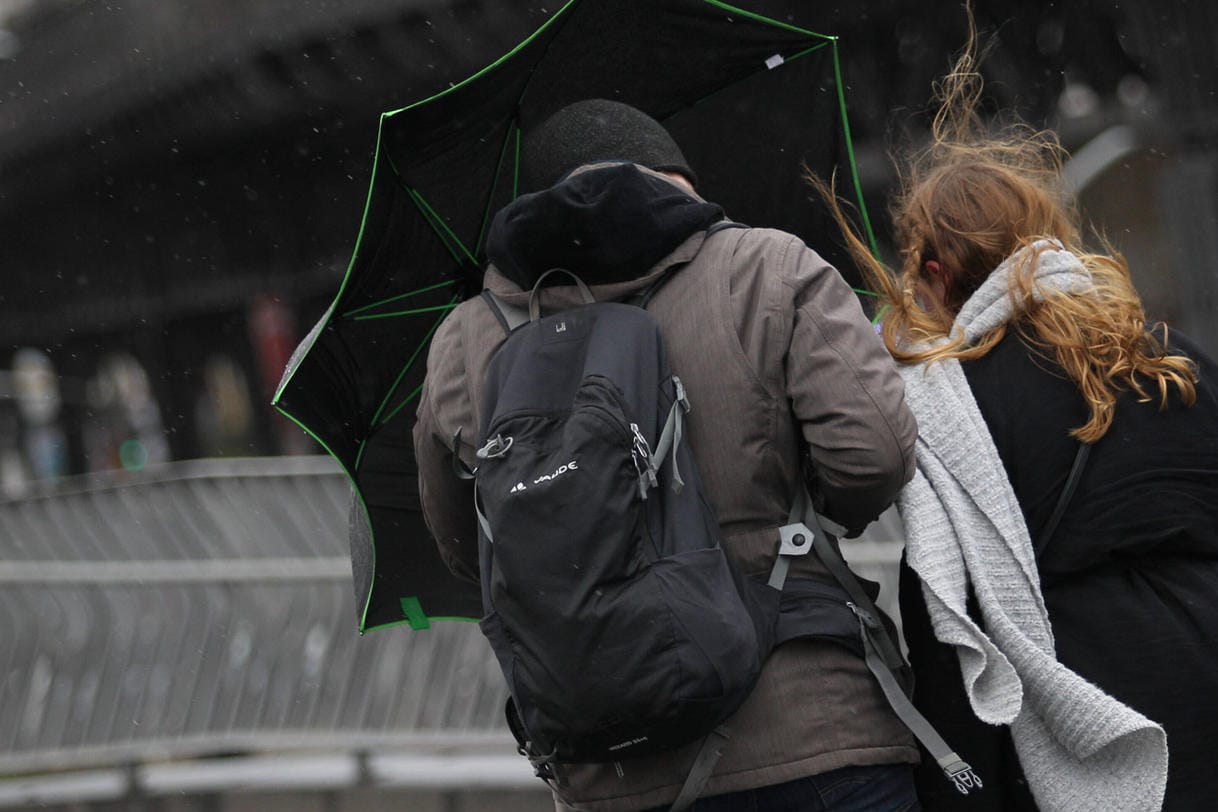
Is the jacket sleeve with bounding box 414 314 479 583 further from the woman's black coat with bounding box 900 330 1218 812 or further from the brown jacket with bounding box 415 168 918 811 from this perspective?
the woman's black coat with bounding box 900 330 1218 812

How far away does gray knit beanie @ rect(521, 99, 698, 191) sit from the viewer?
9.61 feet

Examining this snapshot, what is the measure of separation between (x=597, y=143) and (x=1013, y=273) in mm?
763

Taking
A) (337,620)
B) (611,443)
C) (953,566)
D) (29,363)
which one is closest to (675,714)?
(611,443)

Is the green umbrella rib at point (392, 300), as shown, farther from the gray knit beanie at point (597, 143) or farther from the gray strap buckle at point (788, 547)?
the gray strap buckle at point (788, 547)

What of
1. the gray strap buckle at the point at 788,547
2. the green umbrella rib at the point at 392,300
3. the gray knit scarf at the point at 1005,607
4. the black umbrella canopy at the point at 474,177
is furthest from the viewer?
the green umbrella rib at the point at 392,300

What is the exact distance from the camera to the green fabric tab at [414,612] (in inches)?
147

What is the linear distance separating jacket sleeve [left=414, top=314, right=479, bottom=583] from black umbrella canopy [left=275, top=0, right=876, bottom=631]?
1.44ft

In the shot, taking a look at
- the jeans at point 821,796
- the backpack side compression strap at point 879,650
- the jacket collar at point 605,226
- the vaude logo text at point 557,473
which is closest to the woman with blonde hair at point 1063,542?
the backpack side compression strap at point 879,650

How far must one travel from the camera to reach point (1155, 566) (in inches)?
117

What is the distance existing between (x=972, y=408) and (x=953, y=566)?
0.28 m

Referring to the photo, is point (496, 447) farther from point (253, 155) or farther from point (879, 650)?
point (253, 155)

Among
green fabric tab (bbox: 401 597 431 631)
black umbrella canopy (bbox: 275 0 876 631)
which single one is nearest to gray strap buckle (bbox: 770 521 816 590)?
black umbrella canopy (bbox: 275 0 876 631)

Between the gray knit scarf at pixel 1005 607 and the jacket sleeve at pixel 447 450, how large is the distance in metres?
0.77

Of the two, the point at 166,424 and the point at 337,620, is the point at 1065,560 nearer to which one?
the point at 337,620
